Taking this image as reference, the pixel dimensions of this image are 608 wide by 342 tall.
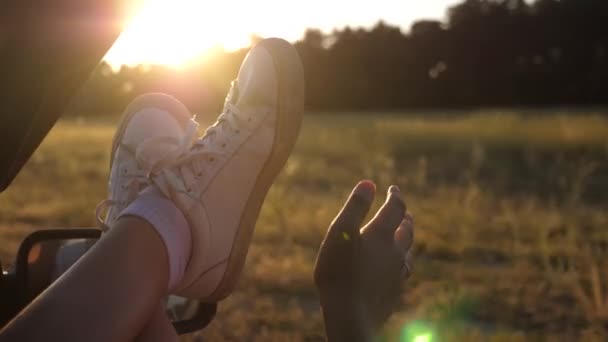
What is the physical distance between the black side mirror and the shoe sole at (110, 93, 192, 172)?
1.11ft

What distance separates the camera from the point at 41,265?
153 cm

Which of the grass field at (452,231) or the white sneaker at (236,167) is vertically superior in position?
the white sneaker at (236,167)

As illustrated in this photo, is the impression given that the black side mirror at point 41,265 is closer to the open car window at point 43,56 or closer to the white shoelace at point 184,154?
the white shoelace at point 184,154

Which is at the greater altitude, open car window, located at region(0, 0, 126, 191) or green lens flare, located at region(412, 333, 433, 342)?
open car window, located at region(0, 0, 126, 191)

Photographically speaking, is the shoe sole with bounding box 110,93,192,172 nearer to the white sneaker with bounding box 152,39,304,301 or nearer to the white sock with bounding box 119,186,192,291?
the white sneaker with bounding box 152,39,304,301

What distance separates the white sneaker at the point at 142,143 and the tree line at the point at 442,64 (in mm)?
259

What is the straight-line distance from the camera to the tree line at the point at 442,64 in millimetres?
3949

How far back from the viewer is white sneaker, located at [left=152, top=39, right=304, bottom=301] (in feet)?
4.91

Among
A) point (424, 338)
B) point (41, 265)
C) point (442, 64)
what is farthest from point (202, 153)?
point (442, 64)

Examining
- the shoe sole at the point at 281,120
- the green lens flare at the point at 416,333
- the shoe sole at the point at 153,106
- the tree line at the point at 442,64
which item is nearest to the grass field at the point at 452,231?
the green lens flare at the point at 416,333

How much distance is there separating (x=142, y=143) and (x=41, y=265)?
370 millimetres

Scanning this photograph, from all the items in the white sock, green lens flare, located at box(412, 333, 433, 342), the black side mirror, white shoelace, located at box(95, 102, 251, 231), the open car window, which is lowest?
green lens flare, located at box(412, 333, 433, 342)

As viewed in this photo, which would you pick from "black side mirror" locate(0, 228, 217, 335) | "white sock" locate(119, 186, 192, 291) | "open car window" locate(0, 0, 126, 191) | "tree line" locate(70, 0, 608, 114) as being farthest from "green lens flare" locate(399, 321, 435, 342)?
"open car window" locate(0, 0, 126, 191)

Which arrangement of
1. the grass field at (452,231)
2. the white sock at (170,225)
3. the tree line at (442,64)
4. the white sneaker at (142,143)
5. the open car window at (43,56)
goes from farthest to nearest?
the tree line at (442,64) → the grass field at (452,231) → the white sneaker at (142,143) → the white sock at (170,225) → the open car window at (43,56)
